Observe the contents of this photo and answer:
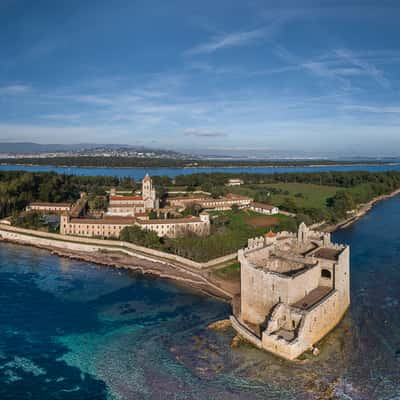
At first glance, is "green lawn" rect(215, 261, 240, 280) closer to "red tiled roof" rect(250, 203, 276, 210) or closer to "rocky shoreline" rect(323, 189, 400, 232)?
"rocky shoreline" rect(323, 189, 400, 232)

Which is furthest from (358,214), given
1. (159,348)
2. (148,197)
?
(159,348)

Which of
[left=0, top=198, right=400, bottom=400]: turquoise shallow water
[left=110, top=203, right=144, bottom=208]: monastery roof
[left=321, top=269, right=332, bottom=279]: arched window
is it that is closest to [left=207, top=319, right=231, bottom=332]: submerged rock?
[left=0, top=198, right=400, bottom=400]: turquoise shallow water

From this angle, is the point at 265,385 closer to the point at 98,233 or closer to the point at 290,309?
the point at 290,309

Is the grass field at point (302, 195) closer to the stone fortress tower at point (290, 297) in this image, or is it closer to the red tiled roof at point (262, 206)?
the red tiled roof at point (262, 206)

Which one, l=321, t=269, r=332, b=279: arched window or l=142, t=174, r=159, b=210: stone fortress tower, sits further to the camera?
l=142, t=174, r=159, b=210: stone fortress tower

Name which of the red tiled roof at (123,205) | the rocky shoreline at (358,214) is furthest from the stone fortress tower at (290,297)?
the red tiled roof at (123,205)
